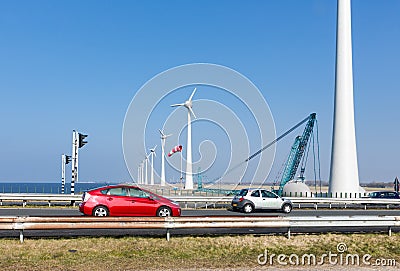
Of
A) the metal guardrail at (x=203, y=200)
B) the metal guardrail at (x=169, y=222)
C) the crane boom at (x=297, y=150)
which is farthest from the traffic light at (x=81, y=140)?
Answer: the crane boom at (x=297, y=150)

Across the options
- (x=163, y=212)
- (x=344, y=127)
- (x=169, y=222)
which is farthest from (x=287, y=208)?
(x=169, y=222)

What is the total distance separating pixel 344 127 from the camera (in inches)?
1540

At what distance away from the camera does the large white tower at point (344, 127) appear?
39.2m

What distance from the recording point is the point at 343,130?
128ft

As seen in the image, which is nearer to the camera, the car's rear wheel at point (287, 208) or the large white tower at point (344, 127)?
the car's rear wheel at point (287, 208)

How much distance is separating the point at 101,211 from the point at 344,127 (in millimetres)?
25303

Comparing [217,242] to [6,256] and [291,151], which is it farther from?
[291,151]

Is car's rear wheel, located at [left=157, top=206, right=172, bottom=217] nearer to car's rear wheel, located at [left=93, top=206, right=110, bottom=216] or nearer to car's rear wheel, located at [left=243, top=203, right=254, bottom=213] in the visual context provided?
car's rear wheel, located at [left=93, top=206, right=110, bottom=216]

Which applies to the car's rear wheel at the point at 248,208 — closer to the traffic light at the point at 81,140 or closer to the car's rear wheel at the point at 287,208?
the car's rear wheel at the point at 287,208

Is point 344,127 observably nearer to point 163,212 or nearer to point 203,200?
point 203,200

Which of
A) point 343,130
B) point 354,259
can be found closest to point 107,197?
point 354,259

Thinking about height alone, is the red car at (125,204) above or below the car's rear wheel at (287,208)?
above

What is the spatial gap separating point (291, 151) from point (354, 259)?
6737 centimetres

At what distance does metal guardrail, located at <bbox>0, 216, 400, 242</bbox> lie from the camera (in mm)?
14000
